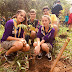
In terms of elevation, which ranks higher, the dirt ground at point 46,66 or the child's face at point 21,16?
the child's face at point 21,16

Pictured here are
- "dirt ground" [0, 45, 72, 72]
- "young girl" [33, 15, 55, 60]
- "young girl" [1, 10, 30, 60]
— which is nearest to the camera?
"dirt ground" [0, 45, 72, 72]

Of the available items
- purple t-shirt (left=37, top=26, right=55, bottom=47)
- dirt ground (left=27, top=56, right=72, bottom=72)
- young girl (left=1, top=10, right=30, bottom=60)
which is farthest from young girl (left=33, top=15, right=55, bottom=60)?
young girl (left=1, top=10, right=30, bottom=60)

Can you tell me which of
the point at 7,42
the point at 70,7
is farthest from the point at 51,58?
the point at 70,7

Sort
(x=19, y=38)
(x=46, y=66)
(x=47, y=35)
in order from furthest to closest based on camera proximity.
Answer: (x=47, y=35) < (x=19, y=38) < (x=46, y=66)

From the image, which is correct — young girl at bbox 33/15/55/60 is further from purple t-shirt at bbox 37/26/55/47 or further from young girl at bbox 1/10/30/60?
young girl at bbox 1/10/30/60

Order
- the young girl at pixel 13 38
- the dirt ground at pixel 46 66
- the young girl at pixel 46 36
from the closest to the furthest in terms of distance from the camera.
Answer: the dirt ground at pixel 46 66
the young girl at pixel 13 38
the young girl at pixel 46 36

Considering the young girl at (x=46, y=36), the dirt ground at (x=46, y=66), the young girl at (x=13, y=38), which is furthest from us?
the young girl at (x=46, y=36)

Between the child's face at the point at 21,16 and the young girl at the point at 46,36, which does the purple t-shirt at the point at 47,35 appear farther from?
the child's face at the point at 21,16

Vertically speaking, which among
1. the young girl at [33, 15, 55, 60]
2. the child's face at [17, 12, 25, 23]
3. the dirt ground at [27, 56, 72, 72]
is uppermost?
the child's face at [17, 12, 25, 23]

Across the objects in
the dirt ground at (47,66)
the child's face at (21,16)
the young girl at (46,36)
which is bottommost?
the dirt ground at (47,66)

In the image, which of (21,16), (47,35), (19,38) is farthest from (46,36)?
(21,16)

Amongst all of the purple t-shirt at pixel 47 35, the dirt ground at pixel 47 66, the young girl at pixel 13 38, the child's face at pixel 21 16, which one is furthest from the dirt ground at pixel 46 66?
the child's face at pixel 21 16

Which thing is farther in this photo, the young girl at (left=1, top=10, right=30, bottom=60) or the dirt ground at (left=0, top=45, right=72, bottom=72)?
the young girl at (left=1, top=10, right=30, bottom=60)

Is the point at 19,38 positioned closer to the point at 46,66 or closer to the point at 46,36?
the point at 46,36
